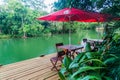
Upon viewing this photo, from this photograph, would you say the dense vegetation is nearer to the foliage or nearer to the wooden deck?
the foliage

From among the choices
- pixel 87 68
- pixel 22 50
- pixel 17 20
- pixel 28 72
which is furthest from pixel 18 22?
pixel 87 68

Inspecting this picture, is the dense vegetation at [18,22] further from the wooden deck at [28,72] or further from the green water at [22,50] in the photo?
the wooden deck at [28,72]

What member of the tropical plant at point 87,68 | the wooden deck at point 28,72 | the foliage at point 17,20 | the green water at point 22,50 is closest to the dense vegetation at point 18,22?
the foliage at point 17,20

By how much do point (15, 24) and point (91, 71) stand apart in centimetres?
2470

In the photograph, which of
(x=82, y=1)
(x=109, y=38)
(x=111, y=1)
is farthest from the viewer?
(x=82, y=1)

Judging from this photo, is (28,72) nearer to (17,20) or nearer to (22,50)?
(22,50)

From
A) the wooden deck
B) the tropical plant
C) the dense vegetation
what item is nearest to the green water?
the dense vegetation

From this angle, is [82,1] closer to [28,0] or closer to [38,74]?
[38,74]

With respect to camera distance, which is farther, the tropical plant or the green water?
the green water

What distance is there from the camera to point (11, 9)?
24625 mm

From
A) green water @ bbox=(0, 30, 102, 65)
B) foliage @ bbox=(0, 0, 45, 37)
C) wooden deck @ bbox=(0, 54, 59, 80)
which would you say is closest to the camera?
wooden deck @ bbox=(0, 54, 59, 80)

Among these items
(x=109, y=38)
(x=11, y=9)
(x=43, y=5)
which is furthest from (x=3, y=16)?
(x=109, y=38)

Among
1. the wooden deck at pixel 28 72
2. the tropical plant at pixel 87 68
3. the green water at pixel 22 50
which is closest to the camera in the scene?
the tropical plant at pixel 87 68

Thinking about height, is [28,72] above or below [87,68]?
below
